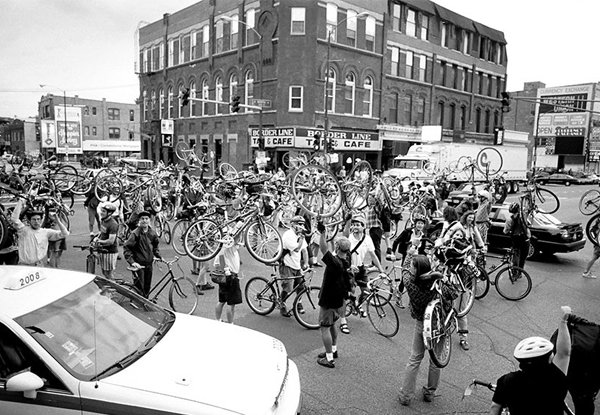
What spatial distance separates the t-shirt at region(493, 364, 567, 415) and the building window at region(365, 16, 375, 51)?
33.6 m

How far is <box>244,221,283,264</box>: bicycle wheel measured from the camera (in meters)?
9.39

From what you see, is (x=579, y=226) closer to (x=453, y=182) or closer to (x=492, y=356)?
(x=492, y=356)

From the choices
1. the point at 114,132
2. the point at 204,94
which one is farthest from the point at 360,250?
the point at 114,132

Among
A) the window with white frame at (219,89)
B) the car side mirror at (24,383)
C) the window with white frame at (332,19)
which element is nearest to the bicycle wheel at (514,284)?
the car side mirror at (24,383)

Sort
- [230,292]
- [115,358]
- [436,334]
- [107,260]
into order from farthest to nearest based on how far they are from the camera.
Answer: [107,260]
[230,292]
[436,334]
[115,358]

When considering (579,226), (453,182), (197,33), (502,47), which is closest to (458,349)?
(579,226)

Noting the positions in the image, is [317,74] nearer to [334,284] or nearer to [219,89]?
[219,89]

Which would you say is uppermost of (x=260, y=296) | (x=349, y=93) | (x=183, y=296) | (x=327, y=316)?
(x=349, y=93)

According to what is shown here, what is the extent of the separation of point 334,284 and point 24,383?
12.6 feet

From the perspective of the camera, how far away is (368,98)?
3466cm

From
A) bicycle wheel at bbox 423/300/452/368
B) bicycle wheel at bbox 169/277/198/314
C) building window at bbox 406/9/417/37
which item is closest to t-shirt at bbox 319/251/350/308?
bicycle wheel at bbox 423/300/452/368

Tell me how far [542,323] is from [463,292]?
1761 mm

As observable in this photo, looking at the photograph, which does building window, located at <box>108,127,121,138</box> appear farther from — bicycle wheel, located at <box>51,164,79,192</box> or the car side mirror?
the car side mirror

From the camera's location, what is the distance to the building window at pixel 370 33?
3372cm
